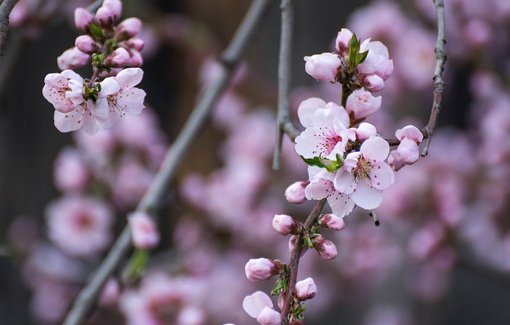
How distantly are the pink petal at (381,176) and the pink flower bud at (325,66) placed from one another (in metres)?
0.14

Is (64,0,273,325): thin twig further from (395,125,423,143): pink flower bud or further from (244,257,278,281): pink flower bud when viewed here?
(395,125,423,143): pink flower bud

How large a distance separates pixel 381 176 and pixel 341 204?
0.06m

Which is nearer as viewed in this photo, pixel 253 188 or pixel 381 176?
pixel 381 176

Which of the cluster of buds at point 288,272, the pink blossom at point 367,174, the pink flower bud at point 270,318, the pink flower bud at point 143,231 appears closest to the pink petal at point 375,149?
the pink blossom at point 367,174

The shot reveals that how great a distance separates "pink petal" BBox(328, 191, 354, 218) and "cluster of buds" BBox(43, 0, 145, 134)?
292mm

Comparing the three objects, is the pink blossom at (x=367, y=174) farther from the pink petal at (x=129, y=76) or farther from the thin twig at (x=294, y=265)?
the pink petal at (x=129, y=76)

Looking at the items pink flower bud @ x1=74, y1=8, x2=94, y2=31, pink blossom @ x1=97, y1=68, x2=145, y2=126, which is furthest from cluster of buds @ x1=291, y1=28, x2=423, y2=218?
pink flower bud @ x1=74, y1=8, x2=94, y2=31

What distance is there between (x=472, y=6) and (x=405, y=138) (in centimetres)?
178

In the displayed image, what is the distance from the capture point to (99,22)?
1211 mm

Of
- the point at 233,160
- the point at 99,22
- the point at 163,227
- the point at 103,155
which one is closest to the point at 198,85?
the point at 163,227

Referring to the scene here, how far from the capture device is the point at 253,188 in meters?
2.74

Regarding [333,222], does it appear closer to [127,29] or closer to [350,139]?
[350,139]

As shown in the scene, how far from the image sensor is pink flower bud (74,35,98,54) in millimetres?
1135

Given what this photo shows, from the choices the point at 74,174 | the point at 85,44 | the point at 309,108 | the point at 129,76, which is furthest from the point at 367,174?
the point at 74,174
